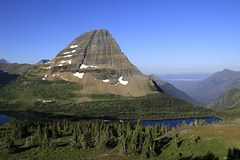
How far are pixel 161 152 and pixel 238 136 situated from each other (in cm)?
2729

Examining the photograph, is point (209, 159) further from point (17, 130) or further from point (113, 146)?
point (17, 130)

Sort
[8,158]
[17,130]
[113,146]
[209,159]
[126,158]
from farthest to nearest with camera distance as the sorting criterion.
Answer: [17,130] < [113,146] < [8,158] < [126,158] < [209,159]

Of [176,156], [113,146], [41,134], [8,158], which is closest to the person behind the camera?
[176,156]

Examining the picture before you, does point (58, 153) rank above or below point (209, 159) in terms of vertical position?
below

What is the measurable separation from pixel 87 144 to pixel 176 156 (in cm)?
4156

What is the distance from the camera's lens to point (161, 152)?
6675 cm

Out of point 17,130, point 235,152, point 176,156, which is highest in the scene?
point 235,152

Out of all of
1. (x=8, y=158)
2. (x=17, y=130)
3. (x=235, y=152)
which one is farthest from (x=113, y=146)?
(x=17, y=130)

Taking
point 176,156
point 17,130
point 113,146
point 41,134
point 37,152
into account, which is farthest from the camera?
point 17,130

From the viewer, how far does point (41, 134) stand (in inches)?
4097

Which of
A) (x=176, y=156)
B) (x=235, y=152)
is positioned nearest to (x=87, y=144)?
(x=176, y=156)

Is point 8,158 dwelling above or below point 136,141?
below

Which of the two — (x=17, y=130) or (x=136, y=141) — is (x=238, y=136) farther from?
(x=17, y=130)

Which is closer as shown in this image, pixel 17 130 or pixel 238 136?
pixel 238 136
